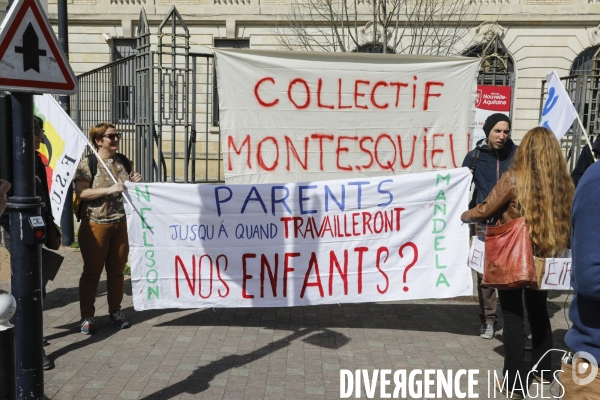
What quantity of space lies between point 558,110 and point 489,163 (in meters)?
1.23

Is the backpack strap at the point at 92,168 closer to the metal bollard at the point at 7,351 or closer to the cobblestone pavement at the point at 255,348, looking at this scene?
the cobblestone pavement at the point at 255,348

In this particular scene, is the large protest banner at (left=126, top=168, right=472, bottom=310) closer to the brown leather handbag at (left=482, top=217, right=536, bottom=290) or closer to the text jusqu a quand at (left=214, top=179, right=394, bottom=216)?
the text jusqu a quand at (left=214, top=179, right=394, bottom=216)

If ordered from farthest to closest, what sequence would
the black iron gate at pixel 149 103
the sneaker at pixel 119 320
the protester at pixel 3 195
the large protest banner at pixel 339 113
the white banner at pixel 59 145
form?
the black iron gate at pixel 149 103 → the sneaker at pixel 119 320 → the large protest banner at pixel 339 113 → the white banner at pixel 59 145 → the protester at pixel 3 195

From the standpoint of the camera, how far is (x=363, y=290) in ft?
18.3

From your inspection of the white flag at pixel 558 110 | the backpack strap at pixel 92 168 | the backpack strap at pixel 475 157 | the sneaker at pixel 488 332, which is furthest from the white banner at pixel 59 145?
the white flag at pixel 558 110

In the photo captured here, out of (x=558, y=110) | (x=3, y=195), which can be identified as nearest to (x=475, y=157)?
(x=558, y=110)

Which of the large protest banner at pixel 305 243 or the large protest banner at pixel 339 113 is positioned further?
the large protest banner at pixel 339 113

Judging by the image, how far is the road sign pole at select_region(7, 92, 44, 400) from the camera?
11.6ft

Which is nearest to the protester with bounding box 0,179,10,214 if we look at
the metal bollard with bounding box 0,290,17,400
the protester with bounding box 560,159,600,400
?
the metal bollard with bounding box 0,290,17,400

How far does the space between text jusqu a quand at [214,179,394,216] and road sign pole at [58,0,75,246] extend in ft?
16.6

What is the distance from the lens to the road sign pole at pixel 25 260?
3535 mm

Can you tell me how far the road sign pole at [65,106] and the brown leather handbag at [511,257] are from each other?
7.33 m

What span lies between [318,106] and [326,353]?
2.21 metres

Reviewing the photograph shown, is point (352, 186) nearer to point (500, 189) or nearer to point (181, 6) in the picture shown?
point (500, 189)
